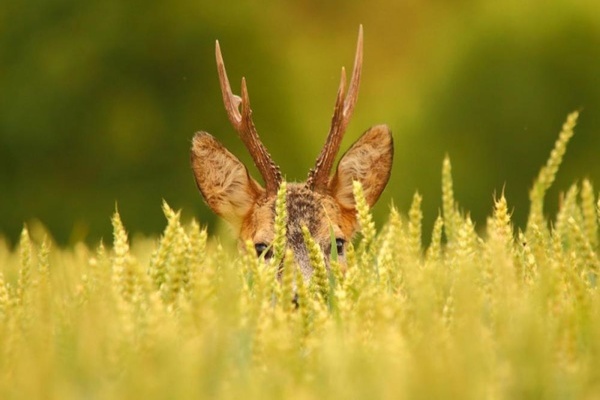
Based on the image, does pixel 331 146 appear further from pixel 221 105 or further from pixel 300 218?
pixel 221 105

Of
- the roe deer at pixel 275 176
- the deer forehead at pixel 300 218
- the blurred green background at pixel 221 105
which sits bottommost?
the deer forehead at pixel 300 218

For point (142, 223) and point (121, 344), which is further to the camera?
point (142, 223)

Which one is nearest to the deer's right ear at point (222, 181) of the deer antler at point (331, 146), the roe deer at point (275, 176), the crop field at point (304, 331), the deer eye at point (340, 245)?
the roe deer at point (275, 176)

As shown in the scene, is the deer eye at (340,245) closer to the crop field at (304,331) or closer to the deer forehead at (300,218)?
the deer forehead at (300,218)

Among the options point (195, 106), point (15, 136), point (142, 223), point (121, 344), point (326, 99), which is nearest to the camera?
point (121, 344)

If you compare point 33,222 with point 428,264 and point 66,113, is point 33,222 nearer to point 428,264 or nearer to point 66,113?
point 66,113

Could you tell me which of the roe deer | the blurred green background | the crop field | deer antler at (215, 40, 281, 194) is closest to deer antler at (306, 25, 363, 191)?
the roe deer

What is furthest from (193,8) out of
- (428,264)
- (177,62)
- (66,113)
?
(428,264)
